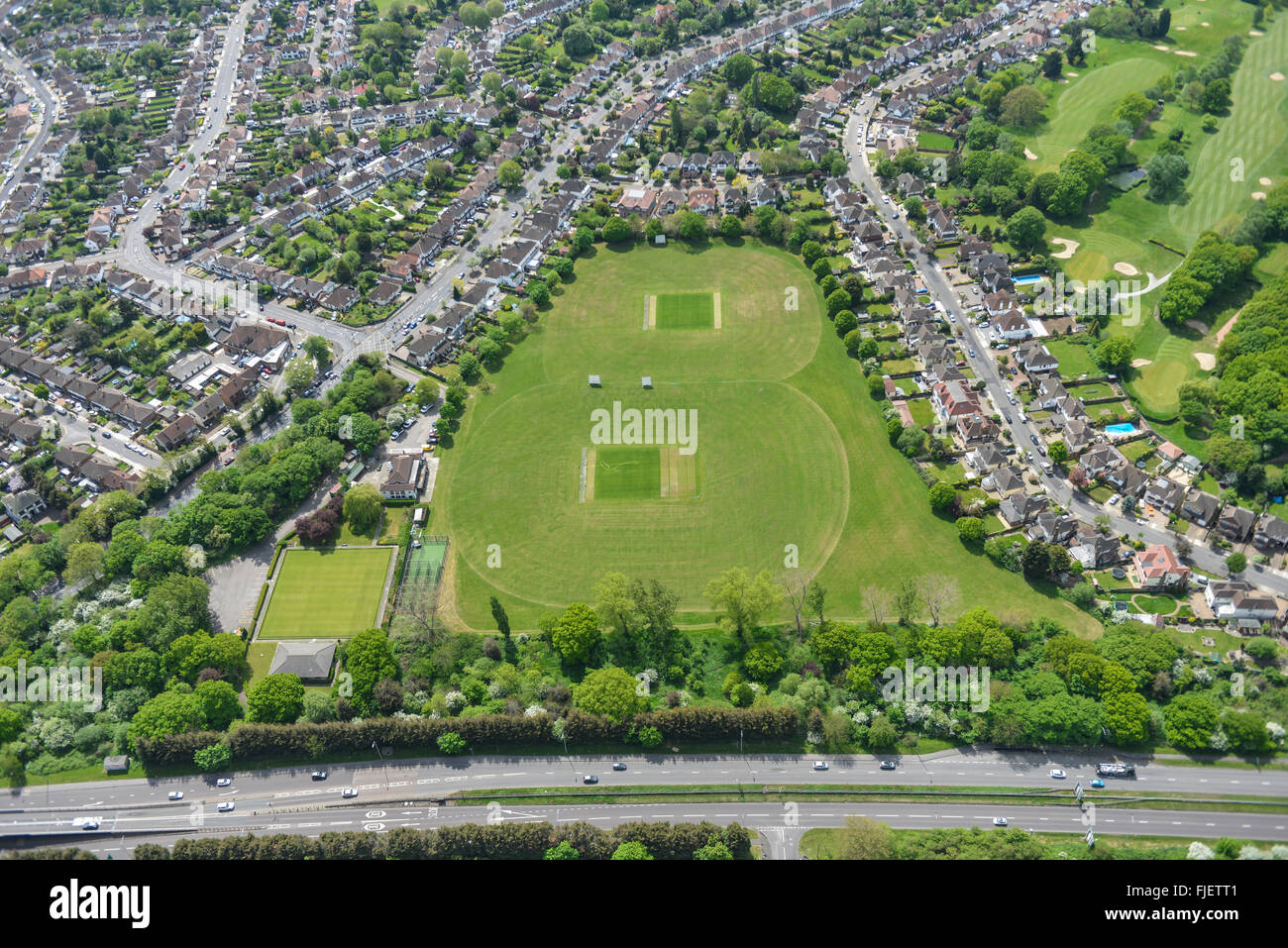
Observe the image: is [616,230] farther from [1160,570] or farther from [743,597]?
[1160,570]

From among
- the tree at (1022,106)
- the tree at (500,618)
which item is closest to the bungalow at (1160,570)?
the tree at (500,618)

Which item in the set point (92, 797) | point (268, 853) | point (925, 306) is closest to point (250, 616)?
point (92, 797)

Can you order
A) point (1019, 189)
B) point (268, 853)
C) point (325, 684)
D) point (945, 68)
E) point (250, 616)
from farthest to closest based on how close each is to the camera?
point (945, 68) → point (1019, 189) → point (250, 616) → point (325, 684) → point (268, 853)

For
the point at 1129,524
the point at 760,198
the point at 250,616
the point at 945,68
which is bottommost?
the point at 250,616

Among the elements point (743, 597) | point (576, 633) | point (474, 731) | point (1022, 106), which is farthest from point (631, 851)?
point (1022, 106)
